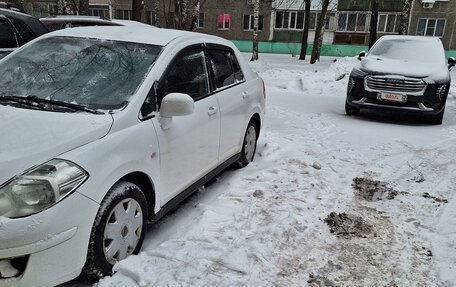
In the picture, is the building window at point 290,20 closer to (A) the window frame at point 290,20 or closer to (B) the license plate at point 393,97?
(A) the window frame at point 290,20

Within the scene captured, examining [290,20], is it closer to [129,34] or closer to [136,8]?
[136,8]

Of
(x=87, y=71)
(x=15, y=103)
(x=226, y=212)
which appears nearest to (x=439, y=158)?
(x=226, y=212)

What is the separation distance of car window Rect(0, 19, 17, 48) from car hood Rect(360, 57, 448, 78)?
6.43 metres

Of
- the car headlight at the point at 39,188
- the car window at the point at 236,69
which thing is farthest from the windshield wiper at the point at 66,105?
the car window at the point at 236,69

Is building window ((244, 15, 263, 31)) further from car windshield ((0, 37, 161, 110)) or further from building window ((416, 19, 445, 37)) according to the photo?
car windshield ((0, 37, 161, 110))

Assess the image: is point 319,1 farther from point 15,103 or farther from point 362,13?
Answer: point 15,103

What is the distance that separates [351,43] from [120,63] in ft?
111

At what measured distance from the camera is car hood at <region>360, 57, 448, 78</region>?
8.12 meters

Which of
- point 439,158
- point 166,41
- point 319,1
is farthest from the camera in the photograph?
point 319,1

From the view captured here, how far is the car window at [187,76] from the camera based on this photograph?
3.48 meters

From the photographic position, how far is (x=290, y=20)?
1409 inches

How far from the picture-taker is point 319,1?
33.3 meters

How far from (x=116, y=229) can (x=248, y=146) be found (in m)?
2.84

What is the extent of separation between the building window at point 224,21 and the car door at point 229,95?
3319cm
